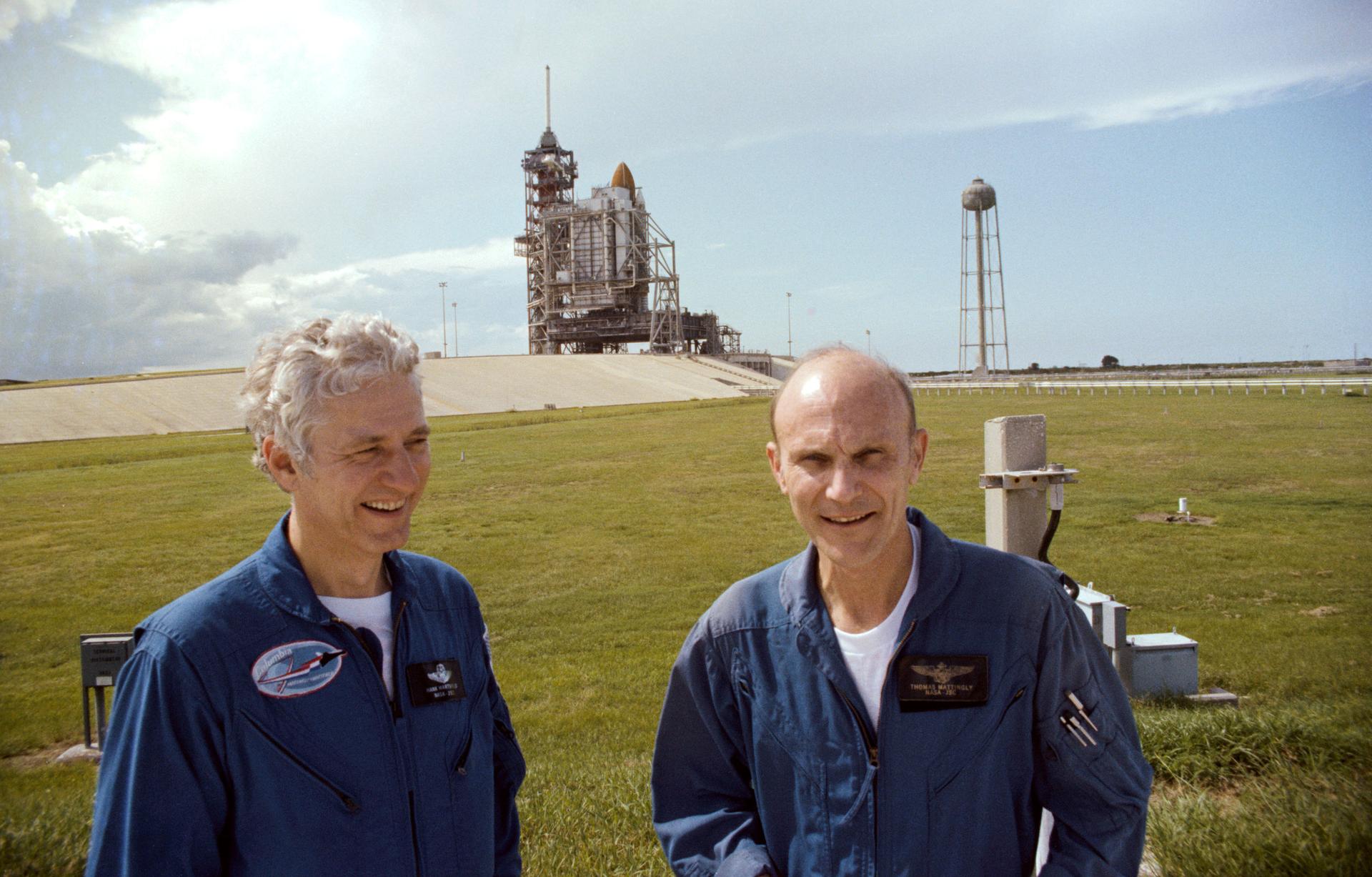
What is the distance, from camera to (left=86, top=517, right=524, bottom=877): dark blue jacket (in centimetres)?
191

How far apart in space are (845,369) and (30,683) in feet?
29.6

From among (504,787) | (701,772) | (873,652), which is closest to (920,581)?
(873,652)

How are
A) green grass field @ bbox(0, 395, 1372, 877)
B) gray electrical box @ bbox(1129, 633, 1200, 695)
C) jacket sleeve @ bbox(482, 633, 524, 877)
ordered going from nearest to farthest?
jacket sleeve @ bbox(482, 633, 524, 877) → green grass field @ bbox(0, 395, 1372, 877) → gray electrical box @ bbox(1129, 633, 1200, 695)

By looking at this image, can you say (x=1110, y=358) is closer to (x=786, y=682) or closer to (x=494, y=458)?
(x=494, y=458)

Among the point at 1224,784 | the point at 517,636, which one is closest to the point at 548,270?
the point at 517,636

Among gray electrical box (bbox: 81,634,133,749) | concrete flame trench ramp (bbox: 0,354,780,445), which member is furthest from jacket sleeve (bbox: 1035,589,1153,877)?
concrete flame trench ramp (bbox: 0,354,780,445)

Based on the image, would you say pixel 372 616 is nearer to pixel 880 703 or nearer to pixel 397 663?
pixel 397 663

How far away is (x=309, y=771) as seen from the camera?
2.07 metres

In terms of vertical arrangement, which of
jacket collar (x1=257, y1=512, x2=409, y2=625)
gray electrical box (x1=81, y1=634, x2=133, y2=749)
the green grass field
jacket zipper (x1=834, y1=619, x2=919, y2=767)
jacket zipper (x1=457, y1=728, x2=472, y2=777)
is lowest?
the green grass field

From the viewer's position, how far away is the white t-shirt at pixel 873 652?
2.29 m

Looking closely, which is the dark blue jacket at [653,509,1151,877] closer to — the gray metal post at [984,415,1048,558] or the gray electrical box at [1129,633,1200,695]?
the gray metal post at [984,415,1048,558]

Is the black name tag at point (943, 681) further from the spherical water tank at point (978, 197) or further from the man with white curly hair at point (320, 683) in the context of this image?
the spherical water tank at point (978, 197)

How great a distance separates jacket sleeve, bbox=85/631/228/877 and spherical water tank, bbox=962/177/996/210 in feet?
268

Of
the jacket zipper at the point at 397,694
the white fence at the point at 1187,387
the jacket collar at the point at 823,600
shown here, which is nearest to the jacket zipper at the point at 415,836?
the jacket zipper at the point at 397,694
